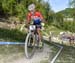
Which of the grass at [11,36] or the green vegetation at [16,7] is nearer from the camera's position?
the grass at [11,36]

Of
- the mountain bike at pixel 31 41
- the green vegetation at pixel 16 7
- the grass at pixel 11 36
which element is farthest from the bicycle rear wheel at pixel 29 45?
the green vegetation at pixel 16 7

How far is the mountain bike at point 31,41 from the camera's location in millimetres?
11620

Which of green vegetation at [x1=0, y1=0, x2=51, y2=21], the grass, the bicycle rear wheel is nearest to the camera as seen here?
the bicycle rear wheel

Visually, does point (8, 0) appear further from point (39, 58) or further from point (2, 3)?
point (39, 58)

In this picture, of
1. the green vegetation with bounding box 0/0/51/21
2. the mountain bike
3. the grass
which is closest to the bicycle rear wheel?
the mountain bike

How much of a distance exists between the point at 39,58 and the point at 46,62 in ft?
2.78

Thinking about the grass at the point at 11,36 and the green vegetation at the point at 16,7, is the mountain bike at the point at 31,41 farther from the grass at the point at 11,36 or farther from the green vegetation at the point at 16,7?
the green vegetation at the point at 16,7

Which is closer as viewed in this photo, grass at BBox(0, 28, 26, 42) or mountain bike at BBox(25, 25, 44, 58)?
mountain bike at BBox(25, 25, 44, 58)

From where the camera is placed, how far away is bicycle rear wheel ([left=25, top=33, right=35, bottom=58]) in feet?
37.9

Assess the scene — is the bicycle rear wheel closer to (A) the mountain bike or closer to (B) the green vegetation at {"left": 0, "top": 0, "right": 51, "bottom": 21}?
(A) the mountain bike

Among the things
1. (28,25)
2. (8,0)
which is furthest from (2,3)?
(28,25)

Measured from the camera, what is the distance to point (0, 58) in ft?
34.8

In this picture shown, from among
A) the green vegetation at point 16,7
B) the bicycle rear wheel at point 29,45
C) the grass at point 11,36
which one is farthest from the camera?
the green vegetation at point 16,7

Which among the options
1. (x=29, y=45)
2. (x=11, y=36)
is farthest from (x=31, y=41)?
(x=11, y=36)
